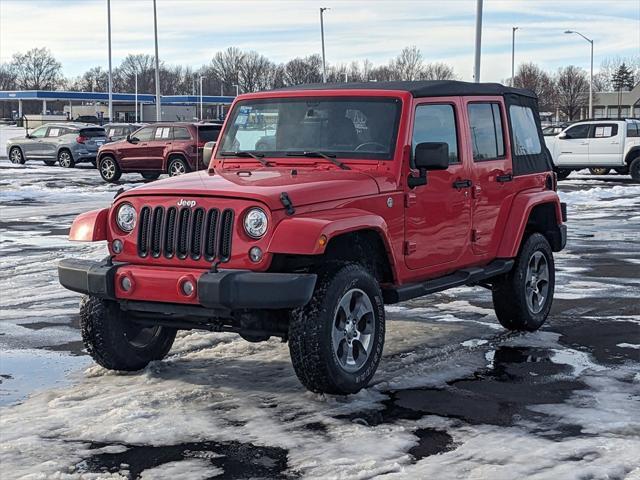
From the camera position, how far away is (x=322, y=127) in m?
7.40

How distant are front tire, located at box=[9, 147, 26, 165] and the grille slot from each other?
3371 cm

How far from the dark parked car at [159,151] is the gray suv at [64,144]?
284 inches

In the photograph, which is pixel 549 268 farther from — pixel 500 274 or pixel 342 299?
pixel 342 299

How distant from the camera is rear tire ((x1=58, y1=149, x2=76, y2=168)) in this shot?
3600 centimetres

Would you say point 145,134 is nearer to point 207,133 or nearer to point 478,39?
point 207,133

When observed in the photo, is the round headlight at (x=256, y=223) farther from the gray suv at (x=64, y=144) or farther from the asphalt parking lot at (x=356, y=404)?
the gray suv at (x=64, y=144)

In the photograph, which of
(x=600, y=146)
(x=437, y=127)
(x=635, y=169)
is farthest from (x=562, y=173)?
(x=437, y=127)

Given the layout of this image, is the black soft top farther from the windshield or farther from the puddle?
the puddle

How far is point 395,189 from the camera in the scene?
22.9ft

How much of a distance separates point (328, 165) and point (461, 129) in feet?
4.17

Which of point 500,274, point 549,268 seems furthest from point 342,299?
point 549,268

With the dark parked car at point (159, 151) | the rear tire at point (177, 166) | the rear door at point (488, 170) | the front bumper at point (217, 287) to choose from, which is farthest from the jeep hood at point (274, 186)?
the rear tire at point (177, 166)

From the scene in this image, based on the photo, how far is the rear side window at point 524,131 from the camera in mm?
8664

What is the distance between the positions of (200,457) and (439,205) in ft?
9.68
